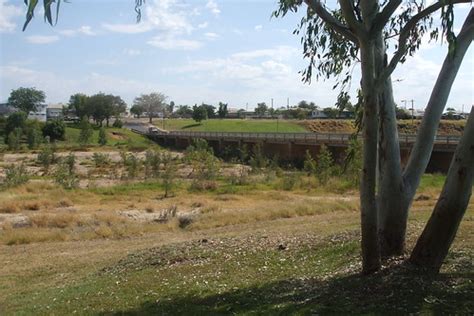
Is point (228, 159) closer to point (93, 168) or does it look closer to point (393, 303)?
point (93, 168)

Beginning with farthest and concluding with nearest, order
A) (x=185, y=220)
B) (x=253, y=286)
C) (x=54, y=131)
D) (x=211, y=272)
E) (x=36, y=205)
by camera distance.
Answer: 1. (x=54, y=131)
2. (x=36, y=205)
3. (x=185, y=220)
4. (x=211, y=272)
5. (x=253, y=286)

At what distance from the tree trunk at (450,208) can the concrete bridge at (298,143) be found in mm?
29343

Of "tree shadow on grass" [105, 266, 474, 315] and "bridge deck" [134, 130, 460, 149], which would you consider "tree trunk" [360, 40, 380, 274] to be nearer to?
"tree shadow on grass" [105, 266, 474, 315]

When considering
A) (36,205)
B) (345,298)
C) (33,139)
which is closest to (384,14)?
(345,298)

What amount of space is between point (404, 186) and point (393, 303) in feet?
8.22

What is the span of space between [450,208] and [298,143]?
61290 mm

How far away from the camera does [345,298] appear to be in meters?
7.18

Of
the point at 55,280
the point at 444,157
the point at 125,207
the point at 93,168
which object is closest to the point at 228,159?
the point at 93,168

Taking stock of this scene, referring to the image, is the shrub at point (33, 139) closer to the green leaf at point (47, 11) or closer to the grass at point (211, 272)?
the grass at point (211, 272)

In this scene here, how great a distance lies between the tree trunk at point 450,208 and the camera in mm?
7410

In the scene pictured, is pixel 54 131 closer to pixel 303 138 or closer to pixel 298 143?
pixel 298 143

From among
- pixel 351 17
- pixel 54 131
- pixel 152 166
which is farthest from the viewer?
pixel 54 131

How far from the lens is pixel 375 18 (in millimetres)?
7598

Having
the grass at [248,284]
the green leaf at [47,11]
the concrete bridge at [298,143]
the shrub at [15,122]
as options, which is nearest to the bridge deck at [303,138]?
the concrete bridge at [298,143]
